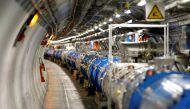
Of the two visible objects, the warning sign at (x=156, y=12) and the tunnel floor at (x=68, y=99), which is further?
the tunnel floor at (x=68, y=99)

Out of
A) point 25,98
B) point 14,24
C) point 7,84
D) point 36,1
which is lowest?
point 25,98

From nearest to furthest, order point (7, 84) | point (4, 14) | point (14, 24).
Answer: point (4, 14)
point (14, 24)
point (7, 84)

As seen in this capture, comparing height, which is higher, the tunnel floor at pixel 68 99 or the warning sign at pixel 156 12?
the warning sign at pixel 156 12

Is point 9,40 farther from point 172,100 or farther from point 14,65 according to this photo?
point 172,100

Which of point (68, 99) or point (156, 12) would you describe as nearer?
point (156, 12)

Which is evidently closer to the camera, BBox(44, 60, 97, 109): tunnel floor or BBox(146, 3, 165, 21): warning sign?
BBox(146, 3, 165, 21): warning sign

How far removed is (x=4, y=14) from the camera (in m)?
3.50

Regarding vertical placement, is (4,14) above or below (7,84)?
above

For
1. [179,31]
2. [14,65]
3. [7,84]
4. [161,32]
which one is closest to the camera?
[7,84]

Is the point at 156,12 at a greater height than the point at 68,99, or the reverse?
the point at 156,12

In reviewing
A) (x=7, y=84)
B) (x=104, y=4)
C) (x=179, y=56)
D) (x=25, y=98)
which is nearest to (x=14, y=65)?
(x=7, y=84)

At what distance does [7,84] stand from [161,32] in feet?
14.6

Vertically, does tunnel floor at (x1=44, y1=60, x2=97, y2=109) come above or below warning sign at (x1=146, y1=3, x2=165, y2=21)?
below

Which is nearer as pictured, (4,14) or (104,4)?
(4,14)
